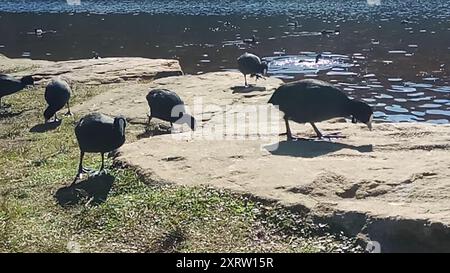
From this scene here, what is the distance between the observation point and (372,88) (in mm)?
20172

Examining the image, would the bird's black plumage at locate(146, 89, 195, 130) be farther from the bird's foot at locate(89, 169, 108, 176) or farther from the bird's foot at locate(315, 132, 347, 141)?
the bird's foot at locate(89, 169, 108, 176)

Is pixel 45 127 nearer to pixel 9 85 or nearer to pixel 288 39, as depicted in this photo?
pixel 9 85

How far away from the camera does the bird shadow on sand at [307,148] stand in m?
7.70

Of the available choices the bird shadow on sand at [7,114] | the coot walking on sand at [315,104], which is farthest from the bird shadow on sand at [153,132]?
the bird shadow on sand at [7,114]

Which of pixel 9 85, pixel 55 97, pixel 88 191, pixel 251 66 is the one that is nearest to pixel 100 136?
pixel 88 191

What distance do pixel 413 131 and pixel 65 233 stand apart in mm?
4752

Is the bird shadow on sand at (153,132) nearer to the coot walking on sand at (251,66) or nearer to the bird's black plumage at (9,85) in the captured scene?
the bird's black plumage at (9,85)

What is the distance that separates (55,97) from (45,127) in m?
0.74

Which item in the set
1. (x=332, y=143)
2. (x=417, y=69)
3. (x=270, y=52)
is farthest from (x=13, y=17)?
(x=332, y=143)

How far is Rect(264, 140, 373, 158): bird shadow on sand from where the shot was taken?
25.3ft

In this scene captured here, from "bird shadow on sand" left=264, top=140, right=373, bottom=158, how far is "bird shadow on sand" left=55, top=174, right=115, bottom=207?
2.02m

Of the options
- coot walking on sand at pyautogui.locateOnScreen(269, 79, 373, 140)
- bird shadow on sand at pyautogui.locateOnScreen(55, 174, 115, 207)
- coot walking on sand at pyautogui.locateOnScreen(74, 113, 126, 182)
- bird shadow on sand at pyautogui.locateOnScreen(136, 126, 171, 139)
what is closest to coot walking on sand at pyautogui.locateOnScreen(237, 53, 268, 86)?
bird shadow on sand at pyautogui.locateOnScreen(136, 126, 171, 139)

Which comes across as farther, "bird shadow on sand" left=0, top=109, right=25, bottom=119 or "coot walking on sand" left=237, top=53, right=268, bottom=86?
"coot walking on sand" left=237, top=53, right=268, bottom=86
